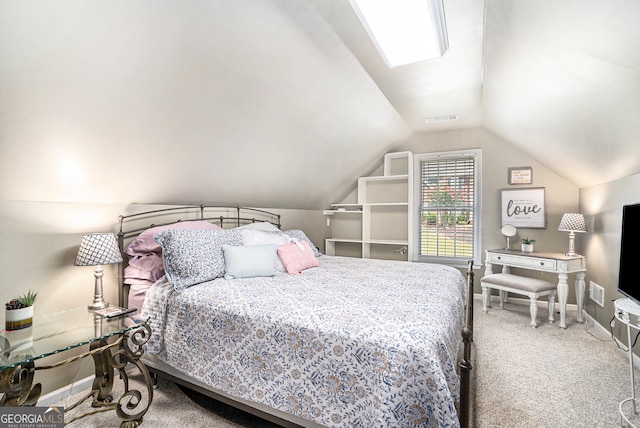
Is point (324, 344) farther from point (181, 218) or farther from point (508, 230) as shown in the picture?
point (508, 230)

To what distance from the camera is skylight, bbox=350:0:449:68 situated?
1604 millimetres

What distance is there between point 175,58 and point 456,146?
156 inches

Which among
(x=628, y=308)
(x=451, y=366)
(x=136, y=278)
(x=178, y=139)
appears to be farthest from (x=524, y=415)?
(x=178, y=139)

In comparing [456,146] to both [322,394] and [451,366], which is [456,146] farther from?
[322,394]

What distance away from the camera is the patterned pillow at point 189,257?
2.13 meters

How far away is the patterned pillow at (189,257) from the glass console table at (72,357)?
0.38 m

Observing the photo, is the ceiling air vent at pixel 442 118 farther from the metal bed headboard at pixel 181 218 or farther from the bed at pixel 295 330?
the metal bed headboard at pixel 181 218

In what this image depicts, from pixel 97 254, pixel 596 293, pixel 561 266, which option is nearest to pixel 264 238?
pixel 97 254

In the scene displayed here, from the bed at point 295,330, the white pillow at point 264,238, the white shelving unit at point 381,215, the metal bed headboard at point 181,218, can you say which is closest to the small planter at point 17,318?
the bed at point 295,330

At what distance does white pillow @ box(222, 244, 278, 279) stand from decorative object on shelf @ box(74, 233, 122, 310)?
0.73 meters

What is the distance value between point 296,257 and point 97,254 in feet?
4.92

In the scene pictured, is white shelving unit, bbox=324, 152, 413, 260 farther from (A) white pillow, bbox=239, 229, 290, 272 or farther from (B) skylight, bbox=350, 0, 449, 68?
(B) skylight, bbox=350, 0, 449, 68

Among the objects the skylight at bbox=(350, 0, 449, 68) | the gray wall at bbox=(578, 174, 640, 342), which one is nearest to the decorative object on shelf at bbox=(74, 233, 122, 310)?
the skylight at bbox=(350, 0, 449, 68)

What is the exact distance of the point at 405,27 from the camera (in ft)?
5.90
